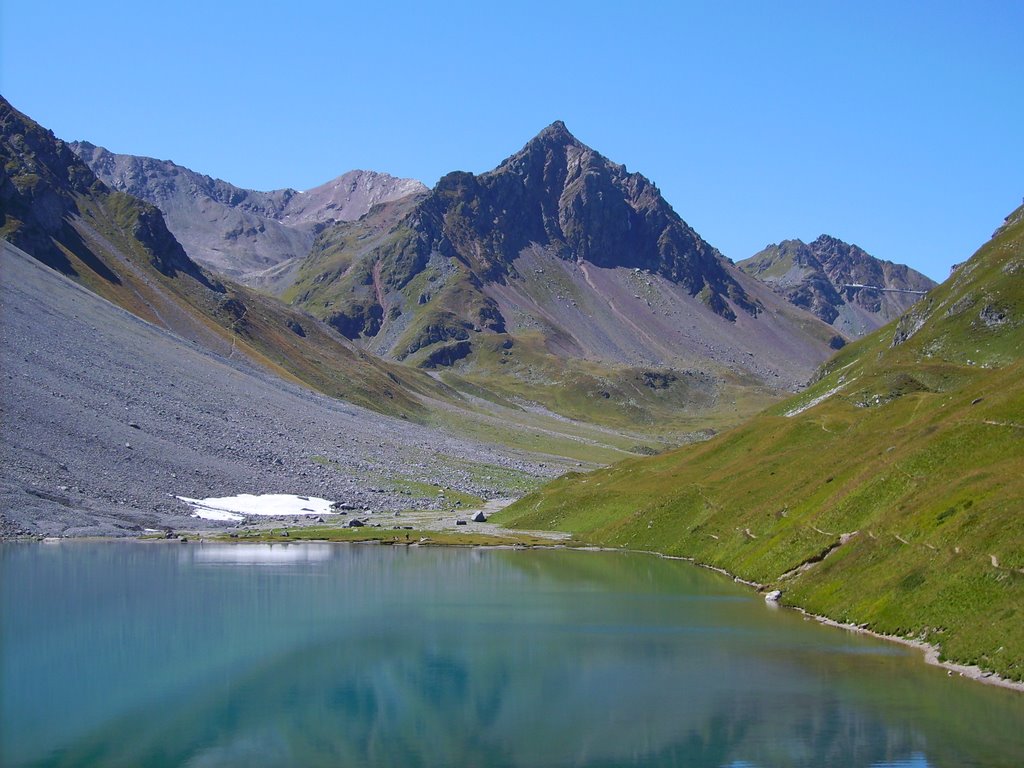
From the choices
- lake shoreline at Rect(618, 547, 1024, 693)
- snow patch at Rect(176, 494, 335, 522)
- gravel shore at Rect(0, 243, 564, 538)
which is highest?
lake shoreline at Rect(618, 547, 1024, 693)

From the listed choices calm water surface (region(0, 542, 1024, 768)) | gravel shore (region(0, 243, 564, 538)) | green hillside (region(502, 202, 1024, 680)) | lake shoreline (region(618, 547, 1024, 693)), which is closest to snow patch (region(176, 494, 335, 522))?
gravel shore (region(0, 243, 564, 538))

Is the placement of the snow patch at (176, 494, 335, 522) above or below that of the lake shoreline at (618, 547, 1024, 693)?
below

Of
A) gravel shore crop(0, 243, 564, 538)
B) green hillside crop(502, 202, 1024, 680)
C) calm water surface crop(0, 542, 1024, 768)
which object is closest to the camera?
calm water surface crop(0, 542, 1024, 768)

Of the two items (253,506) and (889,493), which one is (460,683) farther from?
(253,506)

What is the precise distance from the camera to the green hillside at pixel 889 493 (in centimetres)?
5509

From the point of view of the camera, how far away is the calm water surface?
40500 mm

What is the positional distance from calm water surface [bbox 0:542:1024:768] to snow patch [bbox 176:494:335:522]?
58631mm

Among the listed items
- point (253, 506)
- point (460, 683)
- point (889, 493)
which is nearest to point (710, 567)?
point (889, 493)

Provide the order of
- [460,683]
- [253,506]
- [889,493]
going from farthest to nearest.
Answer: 1. [253,506]
2. [889,493]
3. [460,683]

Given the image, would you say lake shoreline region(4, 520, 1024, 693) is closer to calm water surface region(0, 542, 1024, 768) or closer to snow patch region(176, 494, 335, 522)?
calm water surface region(0, 542, 1024, 768)

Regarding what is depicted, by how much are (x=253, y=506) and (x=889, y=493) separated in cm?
10123

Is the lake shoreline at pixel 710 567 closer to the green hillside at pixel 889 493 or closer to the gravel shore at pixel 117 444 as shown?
the green hillside at pixel 889 493

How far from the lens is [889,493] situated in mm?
75938

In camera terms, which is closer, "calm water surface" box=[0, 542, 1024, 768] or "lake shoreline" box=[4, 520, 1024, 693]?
"calm water surface" box=[0, 542, 1024, 768]
